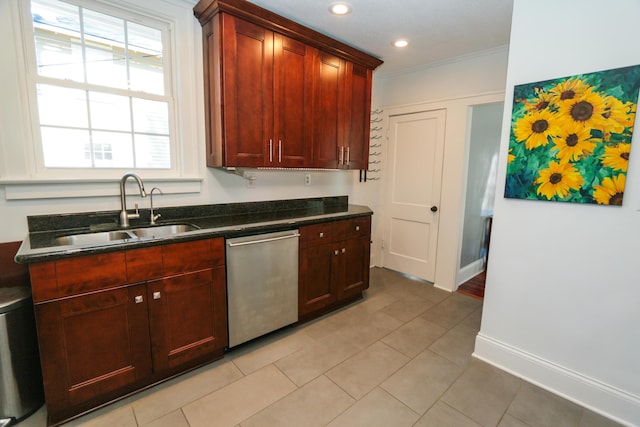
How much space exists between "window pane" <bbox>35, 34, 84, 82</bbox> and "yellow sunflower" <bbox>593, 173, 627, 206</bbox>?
10.6 ft

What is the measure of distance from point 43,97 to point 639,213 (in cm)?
351

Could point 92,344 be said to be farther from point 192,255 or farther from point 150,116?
point 150,116

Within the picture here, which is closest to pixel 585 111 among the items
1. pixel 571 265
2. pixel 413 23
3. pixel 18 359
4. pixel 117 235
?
pixel 571 265

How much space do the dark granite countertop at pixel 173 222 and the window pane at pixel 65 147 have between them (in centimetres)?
34

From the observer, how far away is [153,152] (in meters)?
2.29

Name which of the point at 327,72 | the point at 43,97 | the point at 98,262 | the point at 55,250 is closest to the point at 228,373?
the point at 98,262

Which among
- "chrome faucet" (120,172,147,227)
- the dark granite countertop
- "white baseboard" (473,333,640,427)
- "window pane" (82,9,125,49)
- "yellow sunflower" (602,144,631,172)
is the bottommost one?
"white baseboard" (473,333,640,427)

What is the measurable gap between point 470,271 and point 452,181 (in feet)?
4.42

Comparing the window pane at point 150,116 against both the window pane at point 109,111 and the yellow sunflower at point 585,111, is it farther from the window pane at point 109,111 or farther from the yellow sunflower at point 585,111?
the yellow sunflower at point 585,111

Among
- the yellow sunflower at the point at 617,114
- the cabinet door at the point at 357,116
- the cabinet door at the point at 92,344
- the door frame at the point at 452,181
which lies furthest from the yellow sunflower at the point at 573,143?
the cabinet door at the point at 92,344

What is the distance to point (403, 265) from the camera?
3.91m

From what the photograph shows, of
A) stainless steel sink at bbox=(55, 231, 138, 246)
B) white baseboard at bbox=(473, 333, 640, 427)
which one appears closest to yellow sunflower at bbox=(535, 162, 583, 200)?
white baseboard at bbox=(473, 333, 640, 427)

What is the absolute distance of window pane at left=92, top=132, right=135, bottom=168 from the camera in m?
2.08

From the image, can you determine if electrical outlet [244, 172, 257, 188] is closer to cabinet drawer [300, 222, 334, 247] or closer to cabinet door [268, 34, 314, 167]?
cabinet door [268, 34, 314, 167]
